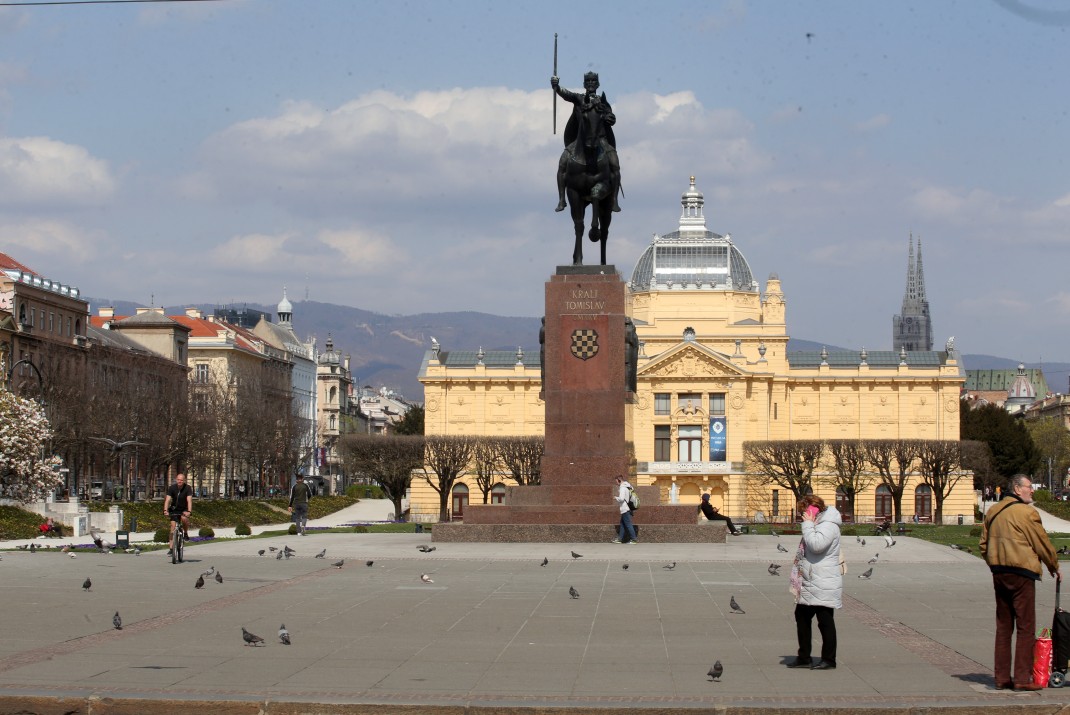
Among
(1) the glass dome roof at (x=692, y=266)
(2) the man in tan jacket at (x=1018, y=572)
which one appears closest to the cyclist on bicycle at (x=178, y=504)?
(2) the man in tan jacket at (x=1018, y=572)

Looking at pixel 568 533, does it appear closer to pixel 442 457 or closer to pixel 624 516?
pixel 624 516

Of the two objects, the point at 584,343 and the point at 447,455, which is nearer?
the point at 584,343

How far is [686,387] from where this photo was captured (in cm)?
11756

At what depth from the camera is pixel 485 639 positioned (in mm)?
17953

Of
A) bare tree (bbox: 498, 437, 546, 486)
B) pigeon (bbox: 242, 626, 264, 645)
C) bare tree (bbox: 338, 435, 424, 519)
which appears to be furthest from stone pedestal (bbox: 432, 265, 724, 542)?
bare tree (bbox: 338, 435, 424, 519)

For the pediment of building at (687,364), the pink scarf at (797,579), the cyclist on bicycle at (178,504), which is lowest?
the pink scarf at (797,579)

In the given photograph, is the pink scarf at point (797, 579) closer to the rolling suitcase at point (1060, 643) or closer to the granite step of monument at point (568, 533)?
the rolling suitcase at point (1060, 643)

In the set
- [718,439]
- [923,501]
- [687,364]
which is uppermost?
[687,364]

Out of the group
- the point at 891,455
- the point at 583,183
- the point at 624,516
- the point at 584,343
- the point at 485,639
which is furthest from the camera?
the point at 891,455

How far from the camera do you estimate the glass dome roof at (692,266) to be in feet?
417

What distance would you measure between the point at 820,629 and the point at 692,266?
114 meters

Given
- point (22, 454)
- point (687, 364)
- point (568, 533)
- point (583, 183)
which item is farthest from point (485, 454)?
point (568, 533)

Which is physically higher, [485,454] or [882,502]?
[485,454]

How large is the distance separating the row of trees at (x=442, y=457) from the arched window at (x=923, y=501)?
103 feet
